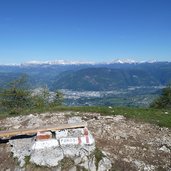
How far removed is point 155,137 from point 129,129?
1910mm

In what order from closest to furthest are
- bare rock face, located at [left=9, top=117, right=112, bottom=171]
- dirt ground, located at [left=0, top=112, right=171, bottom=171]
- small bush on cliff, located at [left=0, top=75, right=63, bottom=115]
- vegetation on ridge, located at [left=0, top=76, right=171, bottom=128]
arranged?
bare rock face, located at [left=9, top=117, right=112, bottom=171] < dirt ground, located at [left=0, top=112, right=171, bottom=171] < vegetation on ridge, located at [left=0, top=76, right=171, bottom=128] < small bush on cliff, located at [left=0, top=75, right=63, bottom=115]

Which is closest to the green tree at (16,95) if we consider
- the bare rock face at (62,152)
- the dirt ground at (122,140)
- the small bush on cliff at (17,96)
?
the small bush on cliff at (17,96)

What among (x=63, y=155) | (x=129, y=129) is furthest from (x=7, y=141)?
(x=129, y=129)

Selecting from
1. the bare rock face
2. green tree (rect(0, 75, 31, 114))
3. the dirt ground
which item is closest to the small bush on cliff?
green tree (rect(0, 75, 31, 114))

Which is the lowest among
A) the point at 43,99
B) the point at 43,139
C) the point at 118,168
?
the point at 43,99

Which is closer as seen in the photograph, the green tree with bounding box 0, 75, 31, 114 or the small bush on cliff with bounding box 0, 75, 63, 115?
the small bush on cliff with bounding box 0, 75, 63, 115

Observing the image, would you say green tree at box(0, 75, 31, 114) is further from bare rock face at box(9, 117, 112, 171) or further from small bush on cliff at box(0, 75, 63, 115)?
bare rock face at box(9, 117, 112, 171)

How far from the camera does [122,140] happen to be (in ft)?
60.6

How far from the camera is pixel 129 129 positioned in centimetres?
2031

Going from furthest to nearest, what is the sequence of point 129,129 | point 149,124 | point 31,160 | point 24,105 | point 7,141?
point 24,105, point 149,124, point 129,129, point 7,141, point 31,160

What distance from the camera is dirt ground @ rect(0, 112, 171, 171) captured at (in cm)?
1605

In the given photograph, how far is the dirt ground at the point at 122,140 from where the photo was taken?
16.0 m

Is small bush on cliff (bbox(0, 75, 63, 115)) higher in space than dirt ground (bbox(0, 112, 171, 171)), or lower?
lower

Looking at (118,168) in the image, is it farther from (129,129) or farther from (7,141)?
(7,141)
